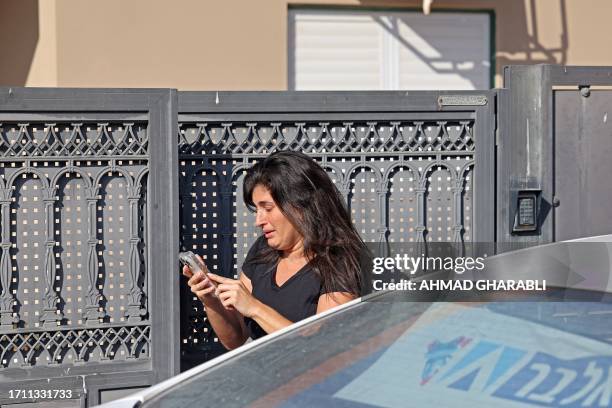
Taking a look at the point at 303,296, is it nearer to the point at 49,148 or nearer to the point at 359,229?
the point at 359,229

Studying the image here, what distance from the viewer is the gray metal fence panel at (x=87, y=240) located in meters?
3.94

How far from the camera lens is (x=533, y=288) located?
9.16ft

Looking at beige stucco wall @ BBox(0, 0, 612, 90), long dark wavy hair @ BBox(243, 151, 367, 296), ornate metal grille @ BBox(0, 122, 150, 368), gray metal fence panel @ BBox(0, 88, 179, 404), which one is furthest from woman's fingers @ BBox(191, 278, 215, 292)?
beige stucco wall @ BBox(0, 0, 612, 90)

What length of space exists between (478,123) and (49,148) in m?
1.91

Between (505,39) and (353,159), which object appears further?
(505,39)

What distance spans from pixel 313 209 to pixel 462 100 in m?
1.20

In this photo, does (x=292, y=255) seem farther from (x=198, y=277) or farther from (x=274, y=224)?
(x=198, y=277)

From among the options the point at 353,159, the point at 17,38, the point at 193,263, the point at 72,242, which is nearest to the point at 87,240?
the point at 72,242

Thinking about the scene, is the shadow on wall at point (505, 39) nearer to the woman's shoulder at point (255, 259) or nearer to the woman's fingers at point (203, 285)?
the woman's shoulder at point (255, 259)

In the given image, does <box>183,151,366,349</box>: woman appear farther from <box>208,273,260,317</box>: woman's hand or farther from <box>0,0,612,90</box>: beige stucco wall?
<box>0,0,612,90</box>: beige stucco wall

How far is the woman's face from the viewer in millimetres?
3547

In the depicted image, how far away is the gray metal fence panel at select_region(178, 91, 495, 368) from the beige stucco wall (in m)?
3.78

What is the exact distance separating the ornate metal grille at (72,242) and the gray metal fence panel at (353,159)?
0.24 m

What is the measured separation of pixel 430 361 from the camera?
7.70 ft
